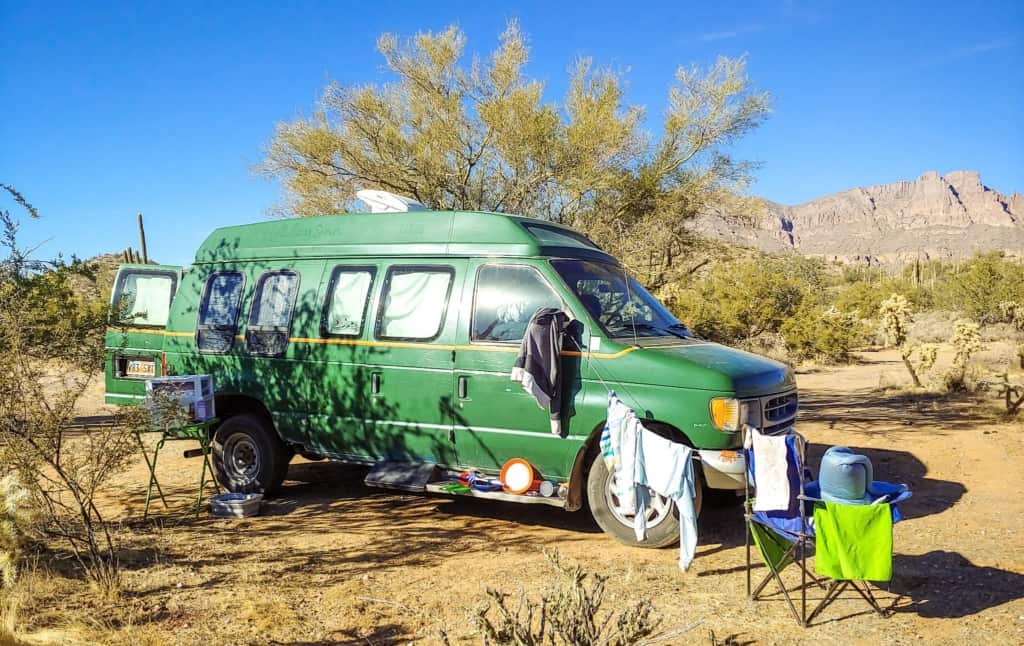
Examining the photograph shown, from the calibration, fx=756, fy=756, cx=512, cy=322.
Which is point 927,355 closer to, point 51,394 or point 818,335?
point 818,335

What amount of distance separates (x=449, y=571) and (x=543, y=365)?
1.67m

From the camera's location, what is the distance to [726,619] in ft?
15.0

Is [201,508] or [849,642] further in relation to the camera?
[201,508]

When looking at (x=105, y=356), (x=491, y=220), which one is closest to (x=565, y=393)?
(x=491, y=220)

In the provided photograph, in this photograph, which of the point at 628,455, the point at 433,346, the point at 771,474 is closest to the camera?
the point at 771,474

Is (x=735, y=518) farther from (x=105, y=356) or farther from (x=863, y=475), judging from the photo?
(x=105, y=356)

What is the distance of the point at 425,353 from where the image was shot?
6.56m

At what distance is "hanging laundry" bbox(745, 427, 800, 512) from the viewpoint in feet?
15.6

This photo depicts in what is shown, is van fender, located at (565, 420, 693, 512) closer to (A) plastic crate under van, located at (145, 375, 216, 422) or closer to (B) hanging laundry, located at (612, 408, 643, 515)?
(B) hanging laundry, located at (612, 408, 643, 515)

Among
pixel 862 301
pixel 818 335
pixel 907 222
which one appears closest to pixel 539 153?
pixel 818 335

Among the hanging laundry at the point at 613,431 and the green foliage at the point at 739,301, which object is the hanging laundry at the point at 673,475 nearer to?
the hanging laundry at the point at 613,431

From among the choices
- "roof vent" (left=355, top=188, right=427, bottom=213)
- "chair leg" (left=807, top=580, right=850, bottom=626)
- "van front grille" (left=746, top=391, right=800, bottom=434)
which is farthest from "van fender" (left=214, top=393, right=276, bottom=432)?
"chair leg" (left=807, top=580, right=850, bottom=626)

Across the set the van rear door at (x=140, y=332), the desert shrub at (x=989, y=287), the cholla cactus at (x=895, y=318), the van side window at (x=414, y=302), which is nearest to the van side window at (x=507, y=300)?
the van side window at (x=414, y=302)

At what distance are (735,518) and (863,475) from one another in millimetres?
2535
